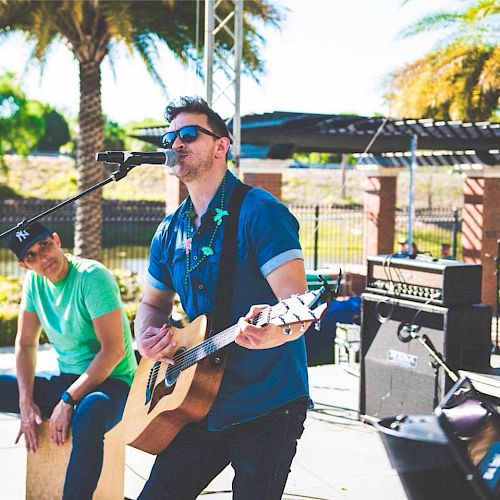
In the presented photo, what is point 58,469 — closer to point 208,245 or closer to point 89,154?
point 208,245

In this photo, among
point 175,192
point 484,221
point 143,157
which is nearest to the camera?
point 143,157

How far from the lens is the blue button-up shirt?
2559 millimetres

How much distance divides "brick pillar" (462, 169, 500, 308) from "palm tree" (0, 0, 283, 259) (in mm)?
4453

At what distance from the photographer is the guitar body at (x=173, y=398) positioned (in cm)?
263

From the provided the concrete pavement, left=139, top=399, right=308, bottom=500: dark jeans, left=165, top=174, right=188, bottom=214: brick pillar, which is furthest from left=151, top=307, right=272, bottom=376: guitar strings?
left=165, top=174, right=188, bottom=214: brick pillar

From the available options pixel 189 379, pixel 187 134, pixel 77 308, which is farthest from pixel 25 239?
pixel 189 379

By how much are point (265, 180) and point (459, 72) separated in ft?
18.6

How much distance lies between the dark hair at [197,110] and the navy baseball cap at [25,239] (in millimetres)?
1357

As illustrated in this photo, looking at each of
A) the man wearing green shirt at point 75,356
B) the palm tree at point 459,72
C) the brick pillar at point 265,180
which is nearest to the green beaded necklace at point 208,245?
the man wearing green shirt at point 75,356

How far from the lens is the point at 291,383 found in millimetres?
2619

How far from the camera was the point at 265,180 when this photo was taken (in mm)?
12344

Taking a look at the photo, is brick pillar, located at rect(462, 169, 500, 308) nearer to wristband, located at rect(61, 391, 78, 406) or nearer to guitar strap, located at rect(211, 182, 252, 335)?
wristband, located at rect(61, 391, 78, 406)

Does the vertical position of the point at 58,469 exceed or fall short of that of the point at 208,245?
it falls short

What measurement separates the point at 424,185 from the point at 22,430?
43.4 metres
